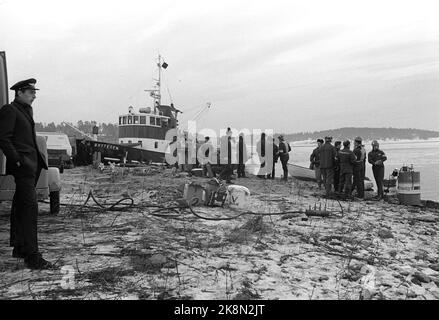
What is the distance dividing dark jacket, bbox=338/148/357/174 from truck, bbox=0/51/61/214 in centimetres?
716

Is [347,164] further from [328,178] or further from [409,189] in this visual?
[409,189]

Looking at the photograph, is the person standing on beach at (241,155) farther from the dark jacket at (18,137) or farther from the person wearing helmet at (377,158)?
the dark jacket at (18,137)

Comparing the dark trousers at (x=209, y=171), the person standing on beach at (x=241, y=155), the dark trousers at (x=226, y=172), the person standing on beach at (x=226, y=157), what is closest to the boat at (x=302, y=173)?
the person standing on beach at (x=241, y=155)

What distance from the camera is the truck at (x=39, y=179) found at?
4973 millimetres

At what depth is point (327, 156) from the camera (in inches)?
429

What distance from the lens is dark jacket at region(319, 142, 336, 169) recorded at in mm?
10889

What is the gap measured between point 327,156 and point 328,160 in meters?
0.11

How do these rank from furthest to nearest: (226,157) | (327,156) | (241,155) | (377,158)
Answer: (241,155) → (226,157) → (327,156) → (377,158)

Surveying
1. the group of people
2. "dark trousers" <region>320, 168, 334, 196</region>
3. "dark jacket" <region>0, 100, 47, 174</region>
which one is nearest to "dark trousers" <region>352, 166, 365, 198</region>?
the group of people

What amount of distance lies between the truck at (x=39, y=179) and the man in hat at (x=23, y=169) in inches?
21.4

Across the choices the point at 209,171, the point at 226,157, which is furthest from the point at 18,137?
the point at 226,157
